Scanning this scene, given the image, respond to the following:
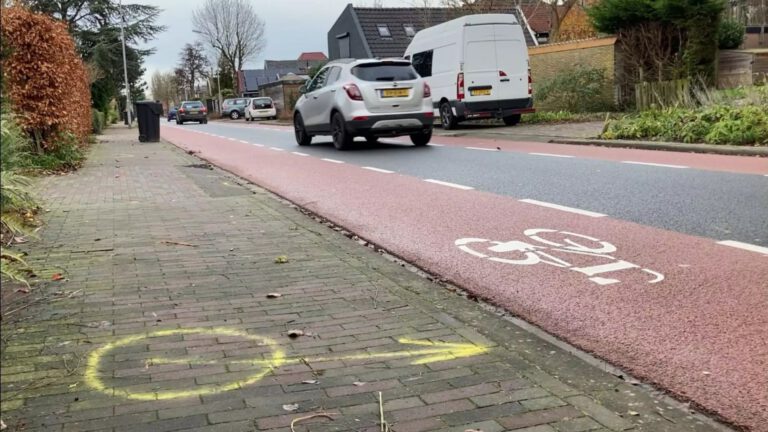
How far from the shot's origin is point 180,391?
3.06 meters

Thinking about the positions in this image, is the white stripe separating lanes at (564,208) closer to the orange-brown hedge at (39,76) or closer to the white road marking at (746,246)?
the white road marking at (746,246)

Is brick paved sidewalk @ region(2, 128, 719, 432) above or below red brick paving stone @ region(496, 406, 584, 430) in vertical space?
above

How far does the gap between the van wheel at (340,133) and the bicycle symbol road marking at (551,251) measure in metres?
9.47

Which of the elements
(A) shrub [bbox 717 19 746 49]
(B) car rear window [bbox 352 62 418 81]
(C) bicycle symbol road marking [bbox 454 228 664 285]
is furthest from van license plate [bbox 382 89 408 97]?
(A) shrub [bbox 717 19 746 49]

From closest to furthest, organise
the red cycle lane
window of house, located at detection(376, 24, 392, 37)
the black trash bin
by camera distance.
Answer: the red cycle lane, the black trash bin, window of house, located at detection(376, 24, 392, 37)

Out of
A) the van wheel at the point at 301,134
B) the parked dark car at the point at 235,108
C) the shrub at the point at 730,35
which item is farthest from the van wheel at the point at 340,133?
the parked dark car at the point at 235,108

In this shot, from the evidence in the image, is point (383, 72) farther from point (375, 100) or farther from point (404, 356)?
point (404, 356)

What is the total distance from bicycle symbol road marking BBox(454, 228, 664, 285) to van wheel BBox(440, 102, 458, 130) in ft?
48.5

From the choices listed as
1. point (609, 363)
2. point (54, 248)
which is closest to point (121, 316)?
point (54, 248)

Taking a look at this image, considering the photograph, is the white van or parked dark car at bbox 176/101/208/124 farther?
parked dark car at bbox 176/101/208/124

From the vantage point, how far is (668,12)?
798 inches

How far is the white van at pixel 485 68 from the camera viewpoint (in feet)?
64.6

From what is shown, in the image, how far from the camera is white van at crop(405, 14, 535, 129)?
1969 centimetres

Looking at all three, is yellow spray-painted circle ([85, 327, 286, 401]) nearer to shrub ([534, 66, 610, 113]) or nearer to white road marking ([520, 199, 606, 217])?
white road marking ([520, 199, 606, 217])
